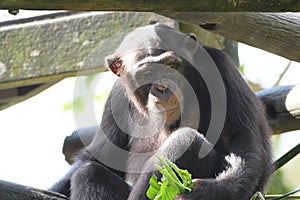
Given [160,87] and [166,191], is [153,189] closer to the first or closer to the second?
[166,191]

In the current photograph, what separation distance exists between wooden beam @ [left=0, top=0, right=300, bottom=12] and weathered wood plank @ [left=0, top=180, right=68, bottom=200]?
44.0 inches

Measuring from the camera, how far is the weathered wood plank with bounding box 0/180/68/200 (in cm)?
406

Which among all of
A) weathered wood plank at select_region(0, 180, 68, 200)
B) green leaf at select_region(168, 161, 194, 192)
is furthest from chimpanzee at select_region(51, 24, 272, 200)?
weathered wood plank at select_region(0, 180, 68, 200)

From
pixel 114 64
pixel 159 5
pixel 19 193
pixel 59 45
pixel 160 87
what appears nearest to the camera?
pixel 159 5

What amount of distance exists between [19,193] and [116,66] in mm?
2863

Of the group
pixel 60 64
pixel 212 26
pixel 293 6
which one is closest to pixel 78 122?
pixel 60 64

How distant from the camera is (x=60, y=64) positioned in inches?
291

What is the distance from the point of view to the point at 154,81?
6.22m

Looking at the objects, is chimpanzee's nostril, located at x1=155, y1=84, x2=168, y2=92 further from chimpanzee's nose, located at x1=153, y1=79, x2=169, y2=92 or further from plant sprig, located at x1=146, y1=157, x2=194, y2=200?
plant sprig, located at x1=146, y1=157, x2=194, y2=200

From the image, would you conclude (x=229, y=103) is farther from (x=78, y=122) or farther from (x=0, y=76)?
(x=0, y=76)

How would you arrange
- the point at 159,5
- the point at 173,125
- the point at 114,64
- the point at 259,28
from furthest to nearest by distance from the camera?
1. the point at 114,64
2. the point at 173,125
3. the point at 259,28
4. the point at 159,5

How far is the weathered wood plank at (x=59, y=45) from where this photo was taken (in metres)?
7.20

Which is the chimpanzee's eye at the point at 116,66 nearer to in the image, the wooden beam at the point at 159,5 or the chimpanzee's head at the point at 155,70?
the chimpanzee's head at the point at 155,70

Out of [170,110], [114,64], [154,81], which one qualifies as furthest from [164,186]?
[114,64]
